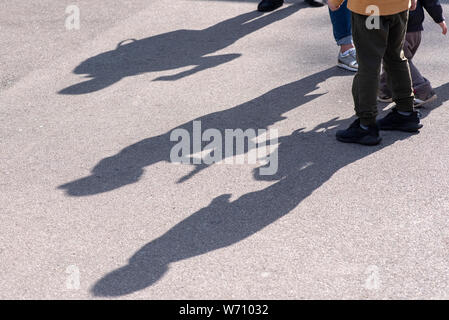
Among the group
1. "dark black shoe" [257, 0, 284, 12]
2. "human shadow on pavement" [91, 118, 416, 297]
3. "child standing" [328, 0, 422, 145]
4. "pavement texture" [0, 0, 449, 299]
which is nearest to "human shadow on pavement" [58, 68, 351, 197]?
"pavement texture" [0, 0, 449, 299]

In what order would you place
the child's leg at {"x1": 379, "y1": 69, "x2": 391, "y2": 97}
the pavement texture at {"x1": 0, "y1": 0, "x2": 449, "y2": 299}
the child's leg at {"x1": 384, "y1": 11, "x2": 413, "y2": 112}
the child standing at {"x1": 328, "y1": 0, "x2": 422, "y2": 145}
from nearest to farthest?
the pavement texture at {"x1": 0, "y1": 0, "x2": 449, "y2": 299} < the child standing at {"x1": 328, "y1": 0, "x2": 422, "y2": 145} < the child's leg at {"x1": 384, "y1": 11, "x2": 413, "y2": 112} < the child's leg at {"x1": 379, "y1": 69, "x2": 391, "y2": 97}

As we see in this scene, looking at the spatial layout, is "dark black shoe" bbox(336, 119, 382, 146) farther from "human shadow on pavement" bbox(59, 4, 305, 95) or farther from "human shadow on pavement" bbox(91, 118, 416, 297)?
"human shadow on pavement" bbox(59, 4, 305, 95)

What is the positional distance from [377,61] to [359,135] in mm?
597

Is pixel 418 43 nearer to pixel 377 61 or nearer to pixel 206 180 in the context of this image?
pixel 377 61

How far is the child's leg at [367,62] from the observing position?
472 cm

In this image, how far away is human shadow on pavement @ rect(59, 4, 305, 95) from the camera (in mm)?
6496

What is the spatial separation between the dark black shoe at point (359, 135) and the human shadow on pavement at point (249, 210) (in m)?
0.05

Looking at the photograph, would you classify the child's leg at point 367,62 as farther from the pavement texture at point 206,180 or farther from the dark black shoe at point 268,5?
the dark black shoe at point 268,5

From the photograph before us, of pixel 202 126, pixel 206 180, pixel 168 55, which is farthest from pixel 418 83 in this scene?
pixel 168 55

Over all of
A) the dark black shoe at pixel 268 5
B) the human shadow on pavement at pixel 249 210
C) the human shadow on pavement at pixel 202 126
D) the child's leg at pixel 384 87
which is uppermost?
the dark black shoe at pixel 268 5

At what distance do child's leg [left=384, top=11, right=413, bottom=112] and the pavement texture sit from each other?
0.97 feet

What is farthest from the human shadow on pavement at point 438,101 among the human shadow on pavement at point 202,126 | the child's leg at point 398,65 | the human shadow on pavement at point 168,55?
the human shadow on pavement at point 168,55

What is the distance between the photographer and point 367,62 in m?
4.83

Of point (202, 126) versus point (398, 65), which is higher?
point (398, 65)
